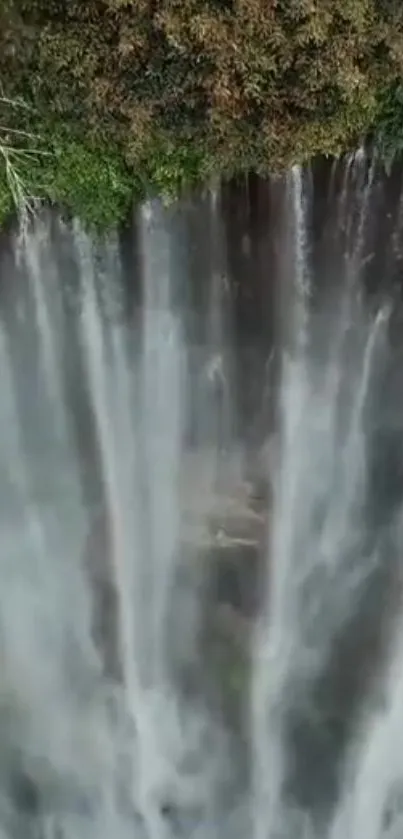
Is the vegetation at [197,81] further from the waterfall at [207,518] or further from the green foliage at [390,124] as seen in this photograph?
the waterfall at [207,518]

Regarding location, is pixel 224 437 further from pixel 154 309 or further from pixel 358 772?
pixel 358 772

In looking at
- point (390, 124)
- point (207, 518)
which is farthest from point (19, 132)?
point (207, 518)

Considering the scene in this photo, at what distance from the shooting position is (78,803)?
624 cm

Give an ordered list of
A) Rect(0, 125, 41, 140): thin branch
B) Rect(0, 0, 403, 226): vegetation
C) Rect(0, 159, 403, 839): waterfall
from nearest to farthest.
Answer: Rect(0, 0, 403, 226): vegetation < Rect(0, 125, 41, 140): thin branch < Rect(0, 159, 403, 839): waterfall

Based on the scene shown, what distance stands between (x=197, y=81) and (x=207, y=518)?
2221 mm

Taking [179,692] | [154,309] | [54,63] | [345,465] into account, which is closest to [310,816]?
[179,692]

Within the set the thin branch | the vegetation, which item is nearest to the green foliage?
the vegetation

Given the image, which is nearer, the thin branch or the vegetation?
the vegetation

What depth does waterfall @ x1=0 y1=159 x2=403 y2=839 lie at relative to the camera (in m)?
4.52

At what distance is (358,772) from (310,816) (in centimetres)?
47

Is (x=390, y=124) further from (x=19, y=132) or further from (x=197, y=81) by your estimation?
(x=19, y=132)

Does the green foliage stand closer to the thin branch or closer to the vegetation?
the vegetation

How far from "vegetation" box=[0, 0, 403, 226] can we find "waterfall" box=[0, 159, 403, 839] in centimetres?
33

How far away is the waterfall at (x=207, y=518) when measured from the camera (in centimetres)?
452
